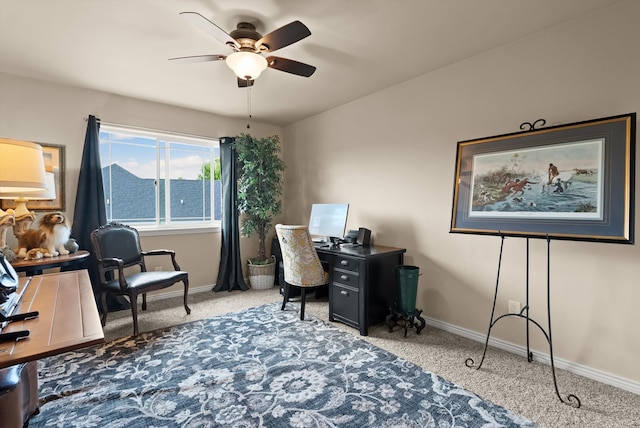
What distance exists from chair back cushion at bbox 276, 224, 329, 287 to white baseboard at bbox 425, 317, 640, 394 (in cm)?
127

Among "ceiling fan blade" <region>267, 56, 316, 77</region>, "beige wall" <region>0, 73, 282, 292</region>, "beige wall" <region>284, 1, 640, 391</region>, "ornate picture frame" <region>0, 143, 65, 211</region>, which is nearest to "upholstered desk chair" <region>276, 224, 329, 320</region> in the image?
"beige wall" <region>284, 1, 640, 391</region>

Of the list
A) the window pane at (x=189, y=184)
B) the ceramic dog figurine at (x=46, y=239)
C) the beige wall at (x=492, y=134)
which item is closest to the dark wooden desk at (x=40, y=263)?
the ceramic dog figurine at (x=46, y=239)

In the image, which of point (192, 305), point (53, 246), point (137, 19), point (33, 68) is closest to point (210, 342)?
point (192, 305)

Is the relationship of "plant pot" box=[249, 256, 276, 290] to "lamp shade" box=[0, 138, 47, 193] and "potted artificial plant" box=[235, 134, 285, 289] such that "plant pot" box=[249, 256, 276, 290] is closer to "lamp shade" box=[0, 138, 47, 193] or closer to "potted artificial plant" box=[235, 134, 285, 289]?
"potted artificial plant" box=[235, 134, 285, 289]

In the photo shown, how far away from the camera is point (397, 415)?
1777 mm

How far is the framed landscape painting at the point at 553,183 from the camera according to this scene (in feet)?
6.10

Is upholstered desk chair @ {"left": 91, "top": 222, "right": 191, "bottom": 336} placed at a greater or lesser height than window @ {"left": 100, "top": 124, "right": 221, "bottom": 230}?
lesser

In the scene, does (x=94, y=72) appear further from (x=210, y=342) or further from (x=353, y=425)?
(x=353, y=425)

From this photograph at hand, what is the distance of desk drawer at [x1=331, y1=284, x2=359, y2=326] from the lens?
9.71 ft

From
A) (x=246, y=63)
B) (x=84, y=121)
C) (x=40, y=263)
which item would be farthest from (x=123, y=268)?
(x=246, y=63)

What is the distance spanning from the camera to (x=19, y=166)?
1.49 m

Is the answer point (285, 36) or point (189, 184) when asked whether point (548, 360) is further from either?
point (189, 184)

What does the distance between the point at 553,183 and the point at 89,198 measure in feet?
14.3

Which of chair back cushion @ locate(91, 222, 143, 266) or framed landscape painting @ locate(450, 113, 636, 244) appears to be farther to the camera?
chair back cushion @ locate(91, 222, 143, 266)
